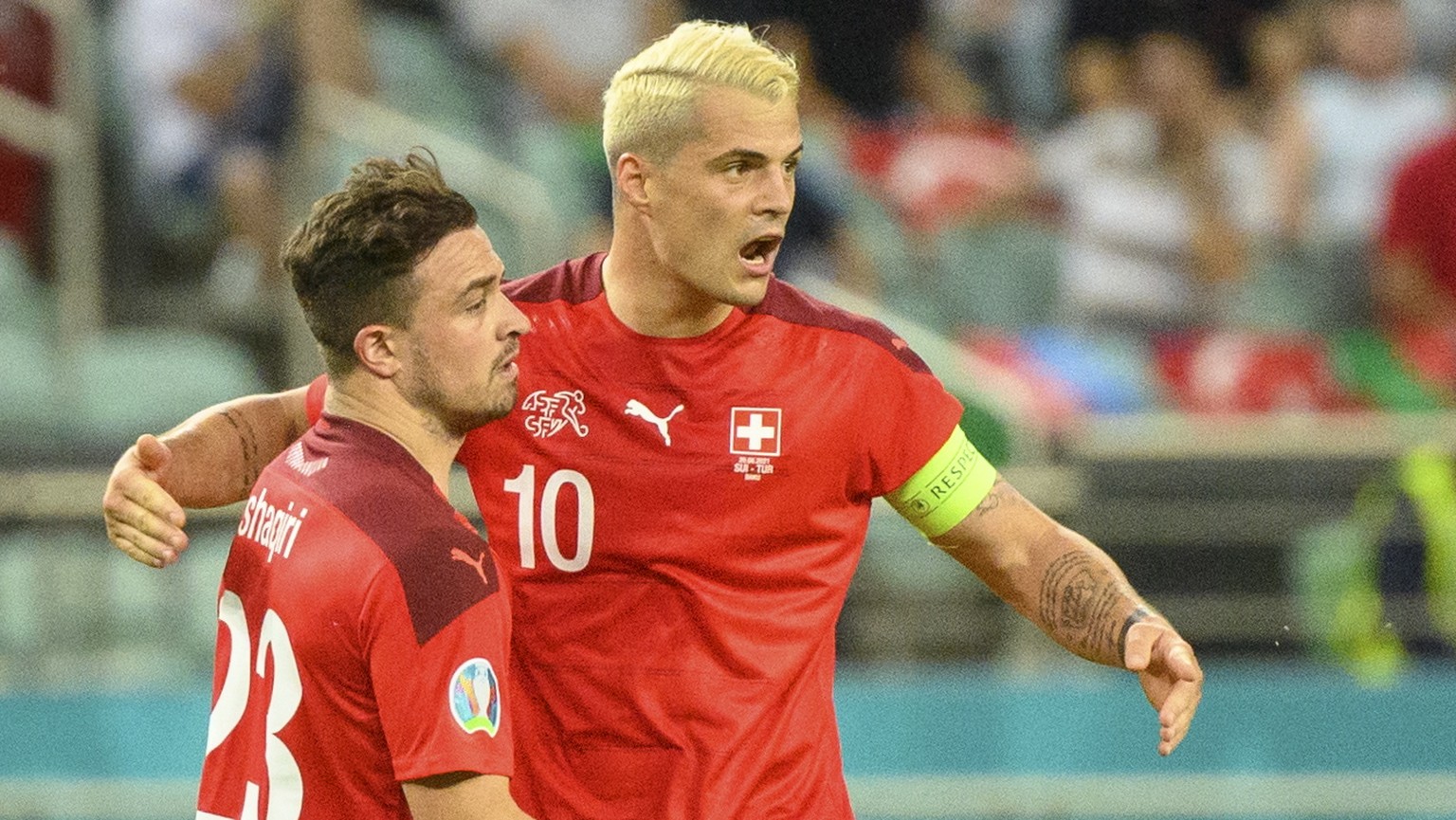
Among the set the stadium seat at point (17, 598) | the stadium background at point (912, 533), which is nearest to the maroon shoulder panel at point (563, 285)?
the stadium background at point (912, 533)

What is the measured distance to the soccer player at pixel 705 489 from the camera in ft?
10.6

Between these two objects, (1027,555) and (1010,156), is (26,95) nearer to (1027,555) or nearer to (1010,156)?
(1010,156)

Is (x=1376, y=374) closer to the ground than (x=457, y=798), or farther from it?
farther from it

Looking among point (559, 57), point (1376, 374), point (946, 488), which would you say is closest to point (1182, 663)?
point (946, 488)

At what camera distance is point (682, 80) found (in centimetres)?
323

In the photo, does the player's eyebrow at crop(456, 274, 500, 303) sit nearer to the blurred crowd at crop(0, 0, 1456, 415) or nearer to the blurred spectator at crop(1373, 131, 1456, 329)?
the blurred crowd at crop(0, 0, 1456, 415)

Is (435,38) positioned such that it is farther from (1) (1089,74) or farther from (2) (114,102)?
(1) (1089,74)

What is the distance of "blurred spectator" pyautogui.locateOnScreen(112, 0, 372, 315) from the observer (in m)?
8.91

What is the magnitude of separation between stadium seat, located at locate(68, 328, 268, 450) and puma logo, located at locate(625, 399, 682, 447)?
540cm

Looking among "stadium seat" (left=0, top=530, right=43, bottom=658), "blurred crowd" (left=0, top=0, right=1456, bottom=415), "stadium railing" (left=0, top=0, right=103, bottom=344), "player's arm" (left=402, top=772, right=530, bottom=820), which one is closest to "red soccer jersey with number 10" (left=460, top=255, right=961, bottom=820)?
"player's arm" (left=402, top=772, right=530, bottom=820)

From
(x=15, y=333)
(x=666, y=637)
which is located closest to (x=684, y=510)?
(x=666, y=637)

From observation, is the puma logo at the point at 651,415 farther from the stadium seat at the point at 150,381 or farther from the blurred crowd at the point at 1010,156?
the stadium seat at the point at 150,381

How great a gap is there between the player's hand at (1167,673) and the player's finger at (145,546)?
1.45 meters

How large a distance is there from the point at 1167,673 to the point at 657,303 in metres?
1.00
